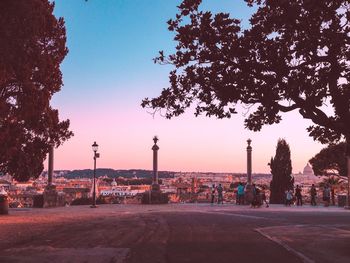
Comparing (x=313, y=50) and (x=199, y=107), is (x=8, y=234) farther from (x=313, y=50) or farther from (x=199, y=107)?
(x=313, y=50)

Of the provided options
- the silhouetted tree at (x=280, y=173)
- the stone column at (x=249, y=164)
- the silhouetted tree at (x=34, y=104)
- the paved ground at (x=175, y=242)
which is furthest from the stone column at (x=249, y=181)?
the paved ground at (x=175, y=242)

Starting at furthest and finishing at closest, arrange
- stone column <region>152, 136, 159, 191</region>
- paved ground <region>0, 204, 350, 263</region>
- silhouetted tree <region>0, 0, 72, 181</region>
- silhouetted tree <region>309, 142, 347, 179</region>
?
1. silhouetted tree <region>309, 142, 347, 179</region>
2. stone column <region>152, 136, 159, 191</region>
3. silhouetted tree <region>0, 0, 72, 181</region>
4. paved ground <region>0, 204, 350, 263</region>

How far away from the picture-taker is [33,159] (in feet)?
81.5

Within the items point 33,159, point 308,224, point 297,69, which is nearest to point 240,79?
point 297,69

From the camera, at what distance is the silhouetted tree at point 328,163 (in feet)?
146

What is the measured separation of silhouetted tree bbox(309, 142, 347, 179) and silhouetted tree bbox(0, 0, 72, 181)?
2612 centimetres

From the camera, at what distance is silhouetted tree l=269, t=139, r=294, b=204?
4559 centimetres

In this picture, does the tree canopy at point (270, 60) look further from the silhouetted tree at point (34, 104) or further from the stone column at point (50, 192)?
the stone column at point (50, 192)

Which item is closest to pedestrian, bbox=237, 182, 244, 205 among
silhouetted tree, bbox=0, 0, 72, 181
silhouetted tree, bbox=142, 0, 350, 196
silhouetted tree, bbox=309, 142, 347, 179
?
silhouetted tree, bbox=309, 142, 347, 179

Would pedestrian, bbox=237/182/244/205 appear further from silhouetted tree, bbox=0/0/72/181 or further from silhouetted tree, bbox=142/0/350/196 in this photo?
silhouetted tree, bbox=142/0/350/196

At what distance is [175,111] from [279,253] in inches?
174

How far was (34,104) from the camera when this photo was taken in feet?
79.2

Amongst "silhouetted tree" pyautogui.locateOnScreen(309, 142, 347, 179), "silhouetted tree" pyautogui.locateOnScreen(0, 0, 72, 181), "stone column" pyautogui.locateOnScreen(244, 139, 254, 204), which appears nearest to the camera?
"silhouetted tree" pyautogui.locateOnScreen(0, 0, 72, 181)

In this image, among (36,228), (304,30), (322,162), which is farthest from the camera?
(322,162)
